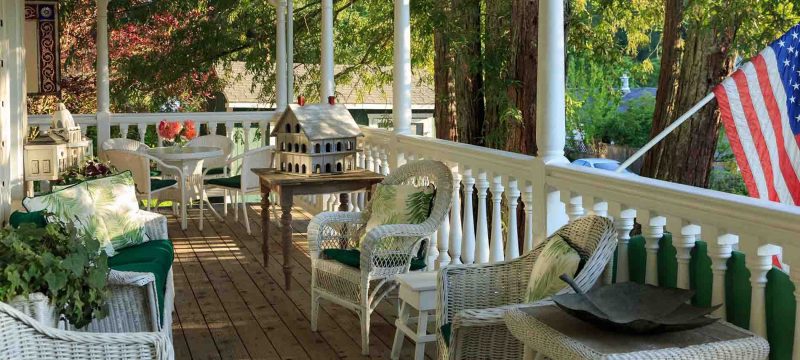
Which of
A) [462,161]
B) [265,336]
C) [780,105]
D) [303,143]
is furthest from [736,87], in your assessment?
[303,143]

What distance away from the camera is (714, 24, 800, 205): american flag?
3498 millimetres

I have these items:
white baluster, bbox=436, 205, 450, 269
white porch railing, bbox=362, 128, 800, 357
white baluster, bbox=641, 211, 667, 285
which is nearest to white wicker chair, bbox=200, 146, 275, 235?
white porch railing, bbox=362, 128, 800, 357

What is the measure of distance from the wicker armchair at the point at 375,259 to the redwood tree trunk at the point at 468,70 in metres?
3.17

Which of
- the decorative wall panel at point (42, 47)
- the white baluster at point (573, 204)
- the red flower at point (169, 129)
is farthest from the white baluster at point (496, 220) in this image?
the decorative wall panel at point (42, 47)

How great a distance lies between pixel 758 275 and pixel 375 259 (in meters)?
2.12

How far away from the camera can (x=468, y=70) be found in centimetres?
835

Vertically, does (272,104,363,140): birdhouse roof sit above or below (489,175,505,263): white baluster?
above

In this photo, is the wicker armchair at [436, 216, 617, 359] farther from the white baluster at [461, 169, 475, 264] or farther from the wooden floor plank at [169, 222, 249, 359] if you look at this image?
the wooden floor plank at [169, 222, 249, 359]

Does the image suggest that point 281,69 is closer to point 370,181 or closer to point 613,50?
point 613,50

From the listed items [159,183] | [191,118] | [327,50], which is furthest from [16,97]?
[191,118]

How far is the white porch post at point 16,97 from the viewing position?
6.08 m

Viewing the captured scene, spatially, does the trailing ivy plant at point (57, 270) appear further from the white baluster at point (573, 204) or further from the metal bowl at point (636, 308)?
the white baluster at point (573, 204)

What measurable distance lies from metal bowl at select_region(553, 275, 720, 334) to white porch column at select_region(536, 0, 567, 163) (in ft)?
3.57

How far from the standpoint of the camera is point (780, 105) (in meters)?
3.64
